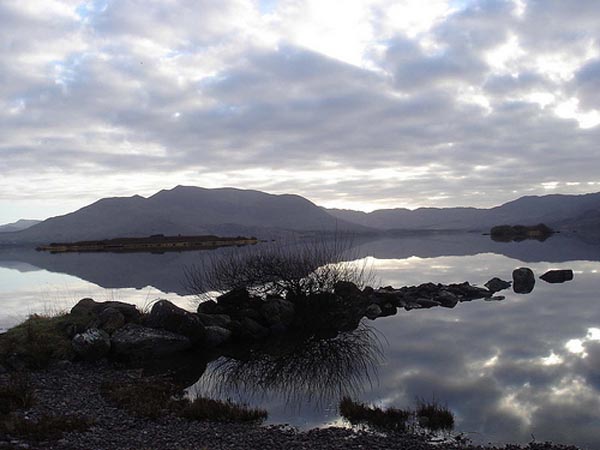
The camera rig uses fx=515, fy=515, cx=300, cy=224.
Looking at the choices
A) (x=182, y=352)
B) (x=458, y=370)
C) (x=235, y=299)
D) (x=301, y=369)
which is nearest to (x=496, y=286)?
(x=235, y=299)

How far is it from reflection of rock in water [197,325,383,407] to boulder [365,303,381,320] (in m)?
5.55

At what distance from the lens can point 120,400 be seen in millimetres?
13938

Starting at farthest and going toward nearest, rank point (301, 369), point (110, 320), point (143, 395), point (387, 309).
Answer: point (387, 309), point (110, 320), point (301, 369), point (143, 395)

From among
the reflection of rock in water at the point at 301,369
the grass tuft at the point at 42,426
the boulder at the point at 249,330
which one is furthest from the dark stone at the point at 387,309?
the grass tuft at the point at 42,426

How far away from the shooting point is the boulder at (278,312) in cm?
2615

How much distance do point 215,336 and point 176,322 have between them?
192 cm

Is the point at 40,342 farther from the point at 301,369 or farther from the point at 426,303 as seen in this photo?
the point at 426,303

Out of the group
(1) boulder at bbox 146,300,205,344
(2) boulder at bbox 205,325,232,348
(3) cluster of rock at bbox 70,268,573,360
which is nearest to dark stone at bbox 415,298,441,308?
(3) cluster of rock at bbox 70,268,573,360

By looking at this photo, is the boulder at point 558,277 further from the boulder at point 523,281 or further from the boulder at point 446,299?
the boulder at point 446,299

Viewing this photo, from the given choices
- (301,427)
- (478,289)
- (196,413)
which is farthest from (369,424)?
(478,289)

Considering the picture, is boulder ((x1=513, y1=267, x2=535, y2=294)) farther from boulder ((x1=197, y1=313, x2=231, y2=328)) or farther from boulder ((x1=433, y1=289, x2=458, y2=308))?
boulder ((x1=197, y1=313, x2=231, y2=328))

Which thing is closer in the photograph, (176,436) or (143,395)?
(176,436)

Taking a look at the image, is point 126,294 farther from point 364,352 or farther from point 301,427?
point 301,427

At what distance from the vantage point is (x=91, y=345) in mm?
19641
